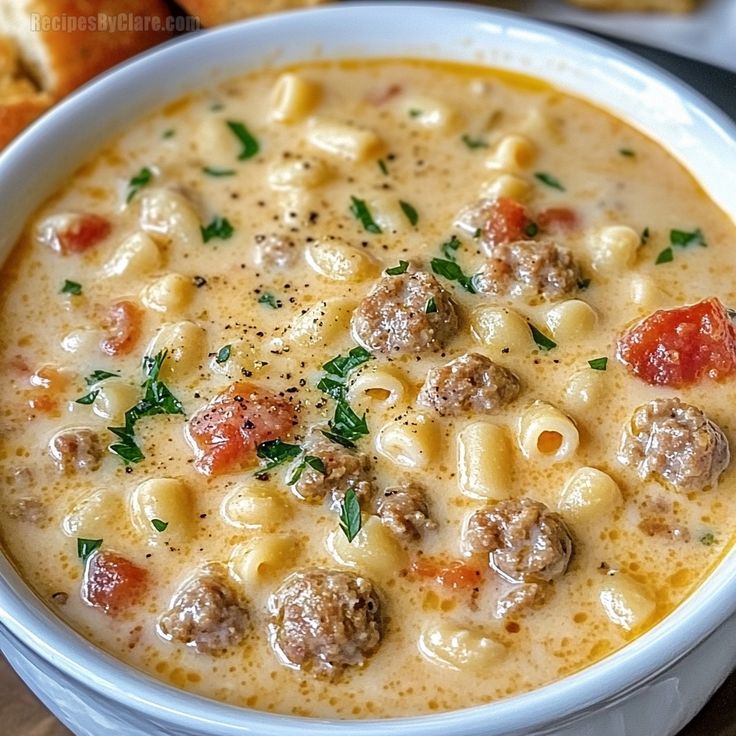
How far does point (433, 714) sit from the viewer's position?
226cm

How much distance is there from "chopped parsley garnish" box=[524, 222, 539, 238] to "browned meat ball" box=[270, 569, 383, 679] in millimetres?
1219

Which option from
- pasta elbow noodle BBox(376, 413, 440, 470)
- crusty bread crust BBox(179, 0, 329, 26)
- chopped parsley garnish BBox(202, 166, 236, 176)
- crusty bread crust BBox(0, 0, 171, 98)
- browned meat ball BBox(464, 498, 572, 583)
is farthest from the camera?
crusty bread crust BBox(179, 0, 329, 26)

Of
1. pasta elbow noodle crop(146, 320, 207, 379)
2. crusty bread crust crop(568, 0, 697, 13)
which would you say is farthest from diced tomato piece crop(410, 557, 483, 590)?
crusty bread crust crop(568, 0, 697, 13)

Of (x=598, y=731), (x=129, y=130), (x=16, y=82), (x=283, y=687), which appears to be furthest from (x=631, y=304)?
(x=16, y=82)

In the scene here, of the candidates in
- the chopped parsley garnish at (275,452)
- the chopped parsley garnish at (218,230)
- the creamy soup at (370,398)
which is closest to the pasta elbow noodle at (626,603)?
the creamy soup at (370,398)

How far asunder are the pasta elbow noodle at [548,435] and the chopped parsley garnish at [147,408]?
33.7 inches

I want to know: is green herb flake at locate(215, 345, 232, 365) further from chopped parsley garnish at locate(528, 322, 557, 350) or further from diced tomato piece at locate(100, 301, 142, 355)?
chopped parsley garnish at locate(528, 322, 557, 350)

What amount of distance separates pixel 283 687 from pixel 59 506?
72 cm

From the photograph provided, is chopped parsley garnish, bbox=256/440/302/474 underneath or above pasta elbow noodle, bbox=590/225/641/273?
underneath

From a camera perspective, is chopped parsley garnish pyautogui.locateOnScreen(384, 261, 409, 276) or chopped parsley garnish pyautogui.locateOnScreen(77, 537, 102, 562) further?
chopped parsley garnish pyautogui.locateOnScreen(384, 261, 409, 276)

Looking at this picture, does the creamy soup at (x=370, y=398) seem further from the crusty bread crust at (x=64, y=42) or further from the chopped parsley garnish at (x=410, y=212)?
Answer: the crusty bread crust at (x=64, y=42)

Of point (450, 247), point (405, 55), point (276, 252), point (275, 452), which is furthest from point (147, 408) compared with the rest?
point (405, 55)

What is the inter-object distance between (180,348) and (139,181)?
0.79 m

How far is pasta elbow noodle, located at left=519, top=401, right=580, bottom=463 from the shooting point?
2.66 metres
